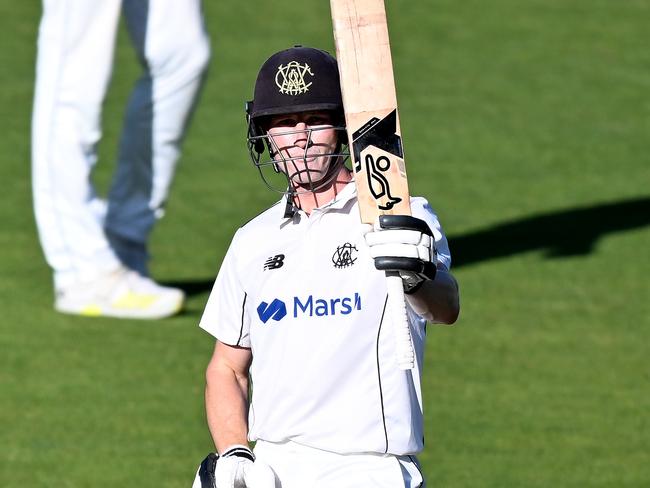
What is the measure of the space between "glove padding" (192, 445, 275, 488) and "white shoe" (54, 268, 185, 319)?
4.63 metres

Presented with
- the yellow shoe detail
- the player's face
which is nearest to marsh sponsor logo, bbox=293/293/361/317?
the player's face

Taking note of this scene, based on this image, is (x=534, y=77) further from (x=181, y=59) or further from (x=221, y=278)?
(x=221, y=278)

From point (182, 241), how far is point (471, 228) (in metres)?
2.02

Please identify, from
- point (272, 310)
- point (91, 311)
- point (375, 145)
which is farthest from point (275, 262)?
point (91, 311)

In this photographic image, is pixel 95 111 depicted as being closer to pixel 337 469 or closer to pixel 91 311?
pixel 91 311

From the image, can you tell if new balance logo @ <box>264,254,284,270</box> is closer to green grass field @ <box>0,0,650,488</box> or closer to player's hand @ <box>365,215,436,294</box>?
player's hand @ <box>365,215,436,294</box>

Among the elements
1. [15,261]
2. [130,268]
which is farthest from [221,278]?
[15,261]

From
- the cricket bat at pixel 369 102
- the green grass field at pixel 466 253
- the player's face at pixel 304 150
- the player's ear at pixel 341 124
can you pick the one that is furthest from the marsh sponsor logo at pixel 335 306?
the green grass field at pixel 466 253

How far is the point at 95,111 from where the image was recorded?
8.98 metres

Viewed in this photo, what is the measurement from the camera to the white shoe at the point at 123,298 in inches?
357

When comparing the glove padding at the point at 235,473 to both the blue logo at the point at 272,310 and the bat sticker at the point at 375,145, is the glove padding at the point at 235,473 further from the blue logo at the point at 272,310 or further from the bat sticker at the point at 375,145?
the bat sticker at the point at 375,145

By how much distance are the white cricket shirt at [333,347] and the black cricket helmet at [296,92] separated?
0.74 ft

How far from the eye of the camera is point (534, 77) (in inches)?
590

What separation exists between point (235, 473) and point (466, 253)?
624 centimetres
